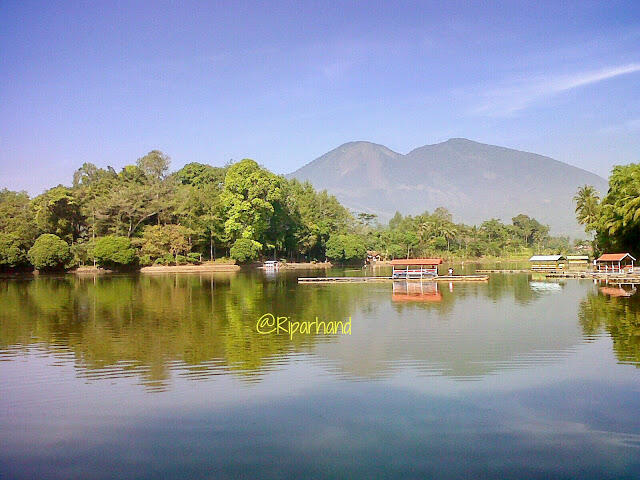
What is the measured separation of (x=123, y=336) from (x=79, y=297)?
53.4ft

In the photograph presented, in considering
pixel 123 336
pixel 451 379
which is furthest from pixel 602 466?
pixel 123 336

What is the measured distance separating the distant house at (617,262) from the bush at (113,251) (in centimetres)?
4633

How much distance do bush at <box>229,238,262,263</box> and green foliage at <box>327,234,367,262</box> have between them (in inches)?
693

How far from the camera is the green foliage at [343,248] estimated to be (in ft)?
269

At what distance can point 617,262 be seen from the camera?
49469mm

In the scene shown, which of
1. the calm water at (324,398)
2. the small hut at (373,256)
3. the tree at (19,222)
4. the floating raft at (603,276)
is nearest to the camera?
the calm water at (324,398)

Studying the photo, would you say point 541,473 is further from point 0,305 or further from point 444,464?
point 0,305

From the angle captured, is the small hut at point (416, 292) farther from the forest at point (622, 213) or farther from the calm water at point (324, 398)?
the forest at point (622, 213)

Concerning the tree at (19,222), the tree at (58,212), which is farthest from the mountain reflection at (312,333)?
the tree at (58,212)

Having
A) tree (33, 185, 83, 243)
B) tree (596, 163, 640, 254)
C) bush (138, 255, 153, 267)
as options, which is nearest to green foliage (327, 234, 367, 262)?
bush (138, 255, 153, 267)

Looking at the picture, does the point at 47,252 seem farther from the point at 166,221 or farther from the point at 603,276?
the point at 603,276

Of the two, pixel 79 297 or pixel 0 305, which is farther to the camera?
pixel 79 297

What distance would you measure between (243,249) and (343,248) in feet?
67.4

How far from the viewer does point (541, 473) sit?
805cm
